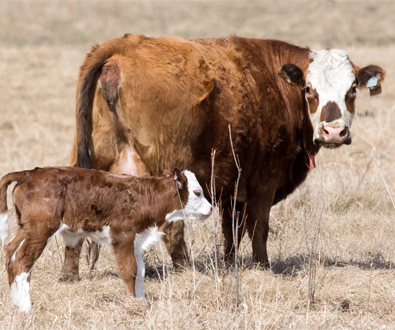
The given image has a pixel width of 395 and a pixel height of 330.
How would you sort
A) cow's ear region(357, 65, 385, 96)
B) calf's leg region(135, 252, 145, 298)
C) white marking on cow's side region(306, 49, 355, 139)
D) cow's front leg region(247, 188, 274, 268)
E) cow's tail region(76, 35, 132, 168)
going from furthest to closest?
cow's ear region(357, 65, 385, 96) → cow's front leg region(247, 188, 274, 268) → white marking on cow's side region(306, 49, 355, 139) → cow's tail region(76, 35, 132, 168) → calf's leg region(135, 252, 145, 298)

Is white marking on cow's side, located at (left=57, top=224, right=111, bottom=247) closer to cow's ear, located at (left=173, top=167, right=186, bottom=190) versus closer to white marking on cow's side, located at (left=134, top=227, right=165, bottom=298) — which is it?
white marking on cow's side, located at (left=134, top=227, right=165, bottom=298)

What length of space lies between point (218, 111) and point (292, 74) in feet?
3.46

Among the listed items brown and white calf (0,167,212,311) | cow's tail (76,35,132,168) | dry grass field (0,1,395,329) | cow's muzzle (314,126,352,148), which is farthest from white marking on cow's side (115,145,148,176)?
cow's muzzle (314,126,352,148)

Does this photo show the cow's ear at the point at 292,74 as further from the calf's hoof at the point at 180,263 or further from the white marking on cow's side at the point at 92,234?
the white marking on cow's side at the point at 92,234

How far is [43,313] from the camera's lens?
386 cm

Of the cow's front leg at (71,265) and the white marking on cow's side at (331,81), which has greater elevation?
the white marking on cow's side at (331,81)

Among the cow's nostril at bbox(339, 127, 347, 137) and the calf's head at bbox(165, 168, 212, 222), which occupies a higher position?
the cow's nostril at bbox(339, 127, 347, 137)

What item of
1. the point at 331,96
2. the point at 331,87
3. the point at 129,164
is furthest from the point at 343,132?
the point at 129,164

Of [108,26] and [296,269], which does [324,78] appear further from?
[108,26]

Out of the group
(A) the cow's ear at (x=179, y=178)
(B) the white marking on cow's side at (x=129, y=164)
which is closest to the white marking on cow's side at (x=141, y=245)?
(A) the cow's ear at (x=179, y=178)

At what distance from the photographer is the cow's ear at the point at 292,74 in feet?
17.6

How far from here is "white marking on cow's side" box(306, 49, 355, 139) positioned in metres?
5.09

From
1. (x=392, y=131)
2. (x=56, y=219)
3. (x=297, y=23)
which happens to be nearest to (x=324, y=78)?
(x=56, y=219)

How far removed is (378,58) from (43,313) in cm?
1656
